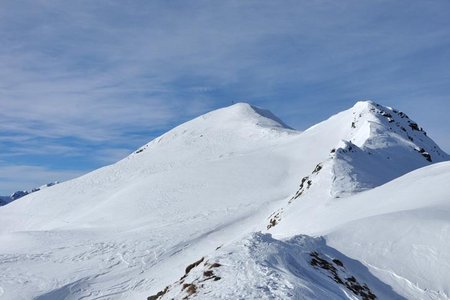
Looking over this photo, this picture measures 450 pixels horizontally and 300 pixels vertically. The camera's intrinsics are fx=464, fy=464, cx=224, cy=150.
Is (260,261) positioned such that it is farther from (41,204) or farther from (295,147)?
(41,204)

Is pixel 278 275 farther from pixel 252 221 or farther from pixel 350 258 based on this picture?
pixel 252 221

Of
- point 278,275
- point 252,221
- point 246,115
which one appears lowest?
point 278,275

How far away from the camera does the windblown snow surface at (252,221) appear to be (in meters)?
15.1

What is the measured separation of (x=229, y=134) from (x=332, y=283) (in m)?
69.0

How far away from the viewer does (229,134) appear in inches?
3255

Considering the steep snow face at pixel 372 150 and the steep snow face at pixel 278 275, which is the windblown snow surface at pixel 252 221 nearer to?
the steep snow face at pixel 278 275

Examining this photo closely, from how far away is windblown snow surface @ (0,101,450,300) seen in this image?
49.5 ft

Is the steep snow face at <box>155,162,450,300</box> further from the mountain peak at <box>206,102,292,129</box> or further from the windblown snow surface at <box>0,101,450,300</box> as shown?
the mountain peak at <box>206,102,292,129</box>

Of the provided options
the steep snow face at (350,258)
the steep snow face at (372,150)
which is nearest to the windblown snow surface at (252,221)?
the steep snow face at (350,258)

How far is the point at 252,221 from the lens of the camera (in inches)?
1555

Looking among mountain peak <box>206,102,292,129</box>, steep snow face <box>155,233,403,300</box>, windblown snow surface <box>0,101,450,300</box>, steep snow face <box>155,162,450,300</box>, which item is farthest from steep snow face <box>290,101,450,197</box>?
mountain peak <box>206,102,292,129</box>

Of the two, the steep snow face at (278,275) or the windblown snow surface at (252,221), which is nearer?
the steep snow face at (278,275)

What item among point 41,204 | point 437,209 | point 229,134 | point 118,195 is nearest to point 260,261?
point 437,209

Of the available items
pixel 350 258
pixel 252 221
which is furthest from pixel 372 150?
pixel 350 258
